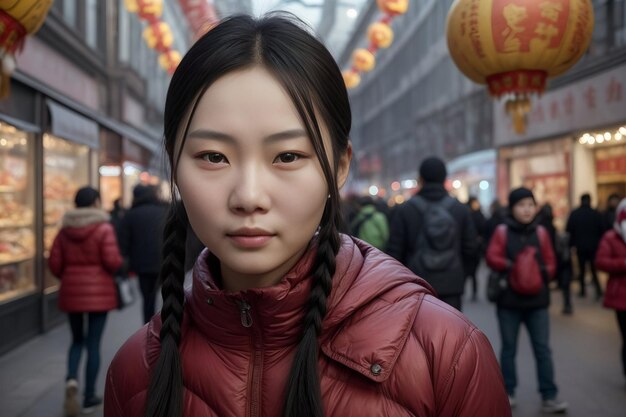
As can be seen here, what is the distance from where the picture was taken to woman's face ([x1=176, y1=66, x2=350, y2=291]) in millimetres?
1314

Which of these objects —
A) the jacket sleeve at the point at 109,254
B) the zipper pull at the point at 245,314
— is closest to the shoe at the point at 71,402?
the jacket sleeve at the point at 109,254

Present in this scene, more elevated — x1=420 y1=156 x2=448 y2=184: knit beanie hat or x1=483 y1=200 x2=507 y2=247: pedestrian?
x1=420 y1=156 x2=448 y2=184: knit beanie hat

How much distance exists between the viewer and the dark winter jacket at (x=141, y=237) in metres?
6.89

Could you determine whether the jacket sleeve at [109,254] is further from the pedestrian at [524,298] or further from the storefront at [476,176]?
the storefront at [476,176]

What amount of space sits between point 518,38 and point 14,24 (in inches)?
127

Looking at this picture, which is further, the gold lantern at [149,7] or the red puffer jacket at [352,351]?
the gold lantern at [149,7]

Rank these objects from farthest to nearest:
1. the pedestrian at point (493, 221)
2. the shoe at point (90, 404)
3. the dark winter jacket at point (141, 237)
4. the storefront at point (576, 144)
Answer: the storefront at point (576, 144) → the pedestrian at point (493, 221) → the dark winter jacket at point (141, 237) → the shoe at point (90, 404)

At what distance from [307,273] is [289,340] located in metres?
0.15

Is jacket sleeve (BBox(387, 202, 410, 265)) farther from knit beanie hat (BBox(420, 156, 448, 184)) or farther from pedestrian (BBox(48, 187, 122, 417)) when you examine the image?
pedestrian (BBox(48, 187, 122, 417))

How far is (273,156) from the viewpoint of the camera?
1329 millimetres

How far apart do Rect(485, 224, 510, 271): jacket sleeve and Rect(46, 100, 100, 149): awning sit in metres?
6.77

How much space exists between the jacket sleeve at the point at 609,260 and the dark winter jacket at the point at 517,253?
638 mm

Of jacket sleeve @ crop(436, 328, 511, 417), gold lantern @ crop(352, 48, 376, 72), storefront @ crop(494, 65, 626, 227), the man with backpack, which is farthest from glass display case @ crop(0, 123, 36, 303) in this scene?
gold lantern @ crop(352, 48, 376, 72)

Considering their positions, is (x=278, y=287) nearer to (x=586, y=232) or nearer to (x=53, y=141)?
(x=53, y=141)
